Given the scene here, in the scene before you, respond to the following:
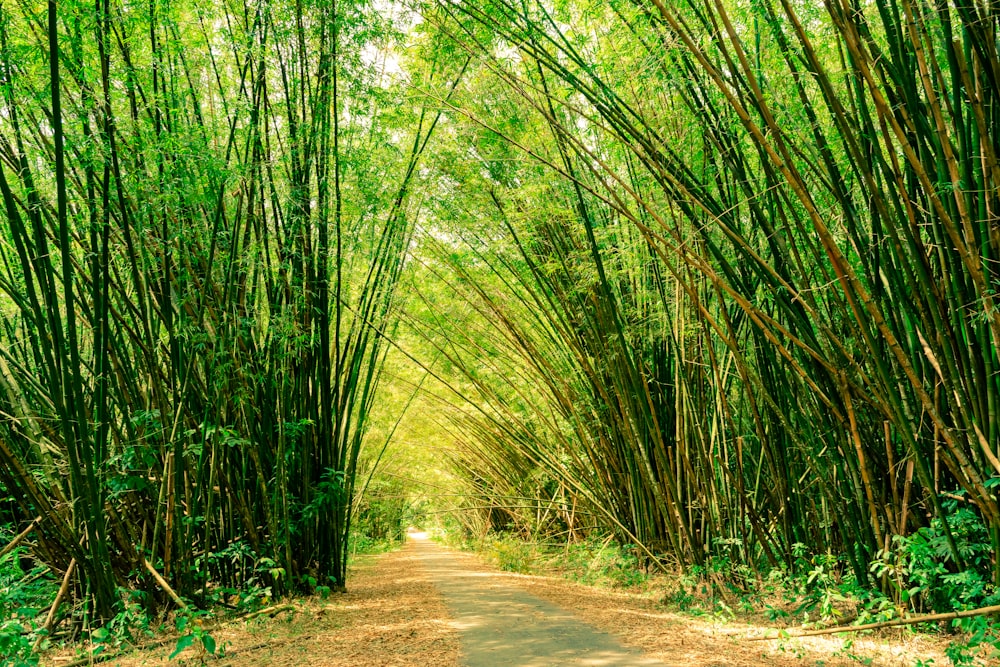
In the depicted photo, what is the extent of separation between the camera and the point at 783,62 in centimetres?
278

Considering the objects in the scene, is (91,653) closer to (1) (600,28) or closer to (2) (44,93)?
(2) (44,93)

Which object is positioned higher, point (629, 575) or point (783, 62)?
point (783, 62)

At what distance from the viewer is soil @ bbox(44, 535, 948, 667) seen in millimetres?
2311

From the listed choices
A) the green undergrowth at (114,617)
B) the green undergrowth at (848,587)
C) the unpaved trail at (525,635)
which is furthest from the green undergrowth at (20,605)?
the green undergrowth at (848,587)

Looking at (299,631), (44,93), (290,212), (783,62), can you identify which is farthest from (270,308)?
(783,62)

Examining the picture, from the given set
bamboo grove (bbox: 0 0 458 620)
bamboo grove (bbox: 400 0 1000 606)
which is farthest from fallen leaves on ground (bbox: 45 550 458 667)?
bamboo grove (bbox: 400 0 1000 606)

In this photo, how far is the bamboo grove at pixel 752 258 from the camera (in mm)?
1858

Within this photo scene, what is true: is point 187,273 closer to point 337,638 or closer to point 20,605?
point 20,605

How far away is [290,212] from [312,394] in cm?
111

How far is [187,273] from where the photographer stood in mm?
3293

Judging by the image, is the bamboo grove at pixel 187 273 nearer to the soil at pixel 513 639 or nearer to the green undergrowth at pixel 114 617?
the green undergrowth at pixel 114 617

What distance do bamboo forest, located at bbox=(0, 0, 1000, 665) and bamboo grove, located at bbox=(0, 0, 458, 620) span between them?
26mm

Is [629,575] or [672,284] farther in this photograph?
[629,575]

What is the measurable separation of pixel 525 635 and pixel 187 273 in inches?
92.2
